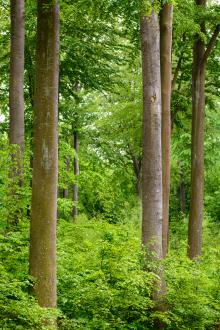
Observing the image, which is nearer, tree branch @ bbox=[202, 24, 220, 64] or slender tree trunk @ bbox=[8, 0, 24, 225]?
slender tree trunk @ bbox=[8, 0, 24, 225]

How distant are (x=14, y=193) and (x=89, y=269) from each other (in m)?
3.56


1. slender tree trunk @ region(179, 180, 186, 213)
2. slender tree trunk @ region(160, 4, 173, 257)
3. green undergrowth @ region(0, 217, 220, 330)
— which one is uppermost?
slender tree trunk @ region(160, 4, 173, 257)

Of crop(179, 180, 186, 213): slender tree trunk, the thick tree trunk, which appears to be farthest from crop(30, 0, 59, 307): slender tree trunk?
crop(179, 180, 186, 213): slender tree trunk

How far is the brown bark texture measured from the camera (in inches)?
350

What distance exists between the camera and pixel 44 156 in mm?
6578

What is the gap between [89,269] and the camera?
8547mm

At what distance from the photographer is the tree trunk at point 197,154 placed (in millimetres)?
13414

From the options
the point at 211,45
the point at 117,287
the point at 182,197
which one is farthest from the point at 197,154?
the point at 182,197

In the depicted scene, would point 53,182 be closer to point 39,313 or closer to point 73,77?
point 39,313

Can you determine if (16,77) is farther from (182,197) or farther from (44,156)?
(182,197)

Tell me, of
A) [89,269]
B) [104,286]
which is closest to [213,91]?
[89,269]

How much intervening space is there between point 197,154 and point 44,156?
25.3ft

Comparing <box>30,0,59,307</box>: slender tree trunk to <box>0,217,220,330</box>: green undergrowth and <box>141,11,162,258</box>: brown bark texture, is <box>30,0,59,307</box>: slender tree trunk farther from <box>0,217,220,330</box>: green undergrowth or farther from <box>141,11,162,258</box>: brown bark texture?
<box>141,11,162,258</box>: brown bark texture

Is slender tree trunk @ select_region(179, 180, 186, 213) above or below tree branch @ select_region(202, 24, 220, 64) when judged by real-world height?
below
